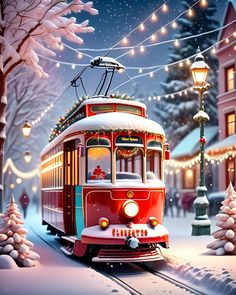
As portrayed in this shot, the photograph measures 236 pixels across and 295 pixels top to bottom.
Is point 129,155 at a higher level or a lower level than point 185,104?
lower

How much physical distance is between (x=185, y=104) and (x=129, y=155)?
32365 mm

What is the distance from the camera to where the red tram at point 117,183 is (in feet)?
42.7

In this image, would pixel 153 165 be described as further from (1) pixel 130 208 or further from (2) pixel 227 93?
(2) pixel 227 93

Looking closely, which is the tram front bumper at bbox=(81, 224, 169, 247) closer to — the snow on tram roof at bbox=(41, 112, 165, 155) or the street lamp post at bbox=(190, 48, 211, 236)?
the snow on tram roof at bbox=(41, 112, 165, 155)

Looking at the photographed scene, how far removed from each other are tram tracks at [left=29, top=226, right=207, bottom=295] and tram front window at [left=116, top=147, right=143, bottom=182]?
6.34 feet

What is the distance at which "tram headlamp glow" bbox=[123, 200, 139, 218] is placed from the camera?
13.2 metres

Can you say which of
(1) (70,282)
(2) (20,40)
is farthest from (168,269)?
(2) (20,40)

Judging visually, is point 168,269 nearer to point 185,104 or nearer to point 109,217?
point 109,217

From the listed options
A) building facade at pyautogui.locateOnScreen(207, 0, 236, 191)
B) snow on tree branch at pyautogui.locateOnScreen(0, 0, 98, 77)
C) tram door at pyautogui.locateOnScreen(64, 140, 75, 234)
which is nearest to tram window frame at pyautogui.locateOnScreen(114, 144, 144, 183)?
tram door at pyautogui.locateOnScreen(64, 140, 75, 234)

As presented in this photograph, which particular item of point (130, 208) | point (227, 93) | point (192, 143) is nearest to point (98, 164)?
point (130, 208)

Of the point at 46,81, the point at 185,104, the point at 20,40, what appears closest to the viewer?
the point at 20,40

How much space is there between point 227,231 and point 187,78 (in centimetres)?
3414

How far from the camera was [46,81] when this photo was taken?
120ft

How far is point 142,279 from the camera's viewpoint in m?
12.0
